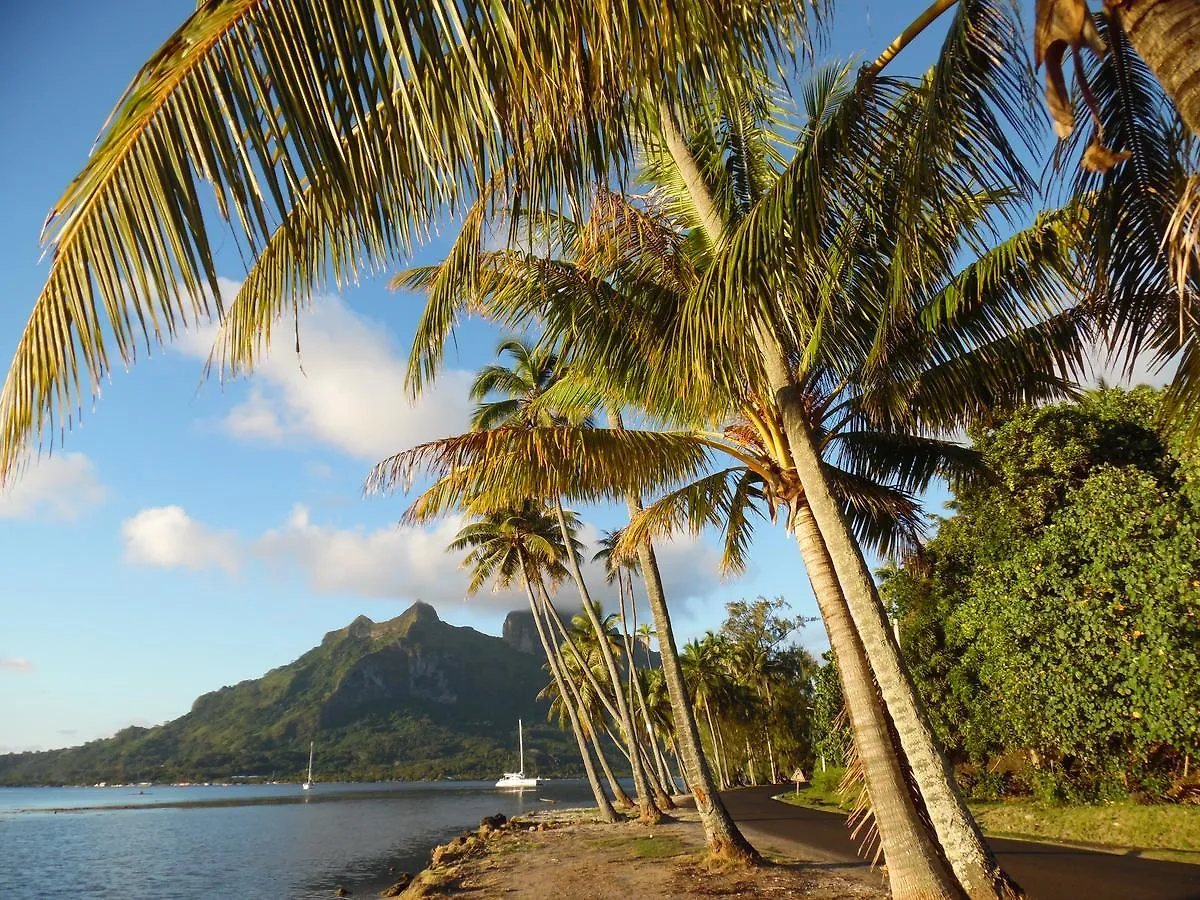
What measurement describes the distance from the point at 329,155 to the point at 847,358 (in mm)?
6077

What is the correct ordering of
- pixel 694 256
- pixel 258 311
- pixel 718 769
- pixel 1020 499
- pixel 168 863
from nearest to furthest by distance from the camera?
pixel 258 311 → pixel 694 256 → pixel 1020 499 → pixel 168 863 → pixel 718 769

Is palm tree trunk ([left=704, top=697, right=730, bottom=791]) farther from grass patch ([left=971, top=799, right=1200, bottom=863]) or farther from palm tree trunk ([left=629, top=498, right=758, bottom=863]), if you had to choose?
palm tree trunk ([left=629, top=498, right=758, bottom=863])

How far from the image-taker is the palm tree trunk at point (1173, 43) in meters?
2.05

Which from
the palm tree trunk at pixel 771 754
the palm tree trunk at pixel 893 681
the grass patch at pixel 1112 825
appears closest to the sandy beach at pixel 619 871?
the grass patch at pixel 1112 825

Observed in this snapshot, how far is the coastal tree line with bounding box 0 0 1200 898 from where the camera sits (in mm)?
2023

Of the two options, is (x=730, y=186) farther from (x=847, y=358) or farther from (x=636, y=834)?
(x=636, y=834)

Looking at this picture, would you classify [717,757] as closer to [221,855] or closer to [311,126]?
[221,855]

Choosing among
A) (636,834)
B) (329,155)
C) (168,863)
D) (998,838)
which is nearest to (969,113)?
(329,155)

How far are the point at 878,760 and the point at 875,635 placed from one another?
1.02 metres

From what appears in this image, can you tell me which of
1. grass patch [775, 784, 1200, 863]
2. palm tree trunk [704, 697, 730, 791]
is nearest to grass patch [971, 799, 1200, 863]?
grass patch [775, 784, 1200, 863]

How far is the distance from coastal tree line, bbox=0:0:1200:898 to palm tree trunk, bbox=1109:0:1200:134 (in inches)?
0.4

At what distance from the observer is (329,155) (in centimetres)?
215

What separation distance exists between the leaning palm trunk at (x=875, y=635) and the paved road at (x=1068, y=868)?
370 cm

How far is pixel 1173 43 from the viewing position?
2092 millimetres
